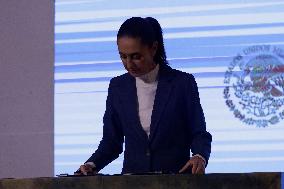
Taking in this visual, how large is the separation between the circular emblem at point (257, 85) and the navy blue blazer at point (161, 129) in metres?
1.29

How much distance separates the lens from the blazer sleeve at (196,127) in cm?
184

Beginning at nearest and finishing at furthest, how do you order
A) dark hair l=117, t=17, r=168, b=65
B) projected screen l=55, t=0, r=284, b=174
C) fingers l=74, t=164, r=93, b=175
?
1. fingers l=74, t=164, r=93, b=175
2. dark hair l=117, t=17, r=168, b=65
3. projected screen l=55, t=0, r=284, b=174

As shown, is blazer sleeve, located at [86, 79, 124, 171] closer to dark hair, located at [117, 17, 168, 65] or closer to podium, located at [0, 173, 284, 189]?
dark hair, located at [117, 17, 168, 65]

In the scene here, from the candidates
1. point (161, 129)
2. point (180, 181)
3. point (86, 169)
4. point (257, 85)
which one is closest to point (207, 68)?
point (257, 85)

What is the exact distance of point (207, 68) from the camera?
3.32 meters

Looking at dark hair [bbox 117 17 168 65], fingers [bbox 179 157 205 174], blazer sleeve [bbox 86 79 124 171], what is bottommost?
fingers [bbox 179 157 205 174]

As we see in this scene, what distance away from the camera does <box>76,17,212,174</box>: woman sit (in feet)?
6.27

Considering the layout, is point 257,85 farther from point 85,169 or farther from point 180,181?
point 180,181

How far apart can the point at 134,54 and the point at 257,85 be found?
58.9 inches

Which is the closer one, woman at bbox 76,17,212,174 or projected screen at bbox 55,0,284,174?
woman at bbox 76,17,212,174

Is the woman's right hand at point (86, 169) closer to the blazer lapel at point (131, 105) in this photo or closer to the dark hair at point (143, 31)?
the blazer lapel at point (131, 105)

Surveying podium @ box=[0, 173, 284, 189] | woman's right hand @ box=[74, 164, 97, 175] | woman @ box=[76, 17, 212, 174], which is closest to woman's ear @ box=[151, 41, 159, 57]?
woman @ box=[76, 17, 212, 174]

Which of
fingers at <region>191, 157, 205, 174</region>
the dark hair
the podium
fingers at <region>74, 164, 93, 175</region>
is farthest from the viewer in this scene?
the dark hair
